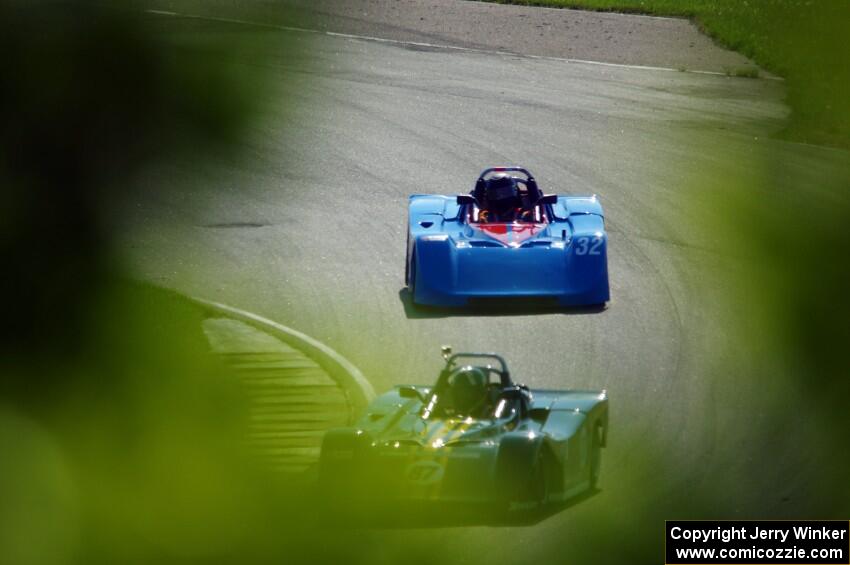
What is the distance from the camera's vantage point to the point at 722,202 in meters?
2.03

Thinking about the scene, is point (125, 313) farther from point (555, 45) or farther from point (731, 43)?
point (555, 45)

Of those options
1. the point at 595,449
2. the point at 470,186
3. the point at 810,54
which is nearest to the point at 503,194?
the point at 470,186

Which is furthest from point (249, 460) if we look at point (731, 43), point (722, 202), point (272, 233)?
point (272, 233)

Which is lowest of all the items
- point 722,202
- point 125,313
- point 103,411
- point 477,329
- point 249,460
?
point 477,329

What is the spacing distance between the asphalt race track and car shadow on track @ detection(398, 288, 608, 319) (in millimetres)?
33

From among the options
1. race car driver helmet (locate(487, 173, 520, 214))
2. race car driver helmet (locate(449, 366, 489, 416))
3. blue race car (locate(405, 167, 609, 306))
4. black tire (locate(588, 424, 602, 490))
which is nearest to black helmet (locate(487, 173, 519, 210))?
race car driver helmet (locate(487, 173, 520, 214))

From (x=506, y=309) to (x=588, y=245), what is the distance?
1019 millimetres

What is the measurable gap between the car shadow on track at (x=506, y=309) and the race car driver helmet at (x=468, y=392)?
384cm

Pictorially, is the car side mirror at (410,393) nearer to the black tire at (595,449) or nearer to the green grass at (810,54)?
the black tire at (595,449)

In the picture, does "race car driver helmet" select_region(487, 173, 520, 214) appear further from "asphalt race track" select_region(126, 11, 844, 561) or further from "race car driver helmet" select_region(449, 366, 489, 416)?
"race car driver helmet" select_region(449, 366, 489, 416)

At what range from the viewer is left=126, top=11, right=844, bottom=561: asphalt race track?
220 cm

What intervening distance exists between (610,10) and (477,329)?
16321 millimetres

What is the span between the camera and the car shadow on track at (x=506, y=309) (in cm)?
1317

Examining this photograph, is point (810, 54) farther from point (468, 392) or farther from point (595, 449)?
point (468, 392)
